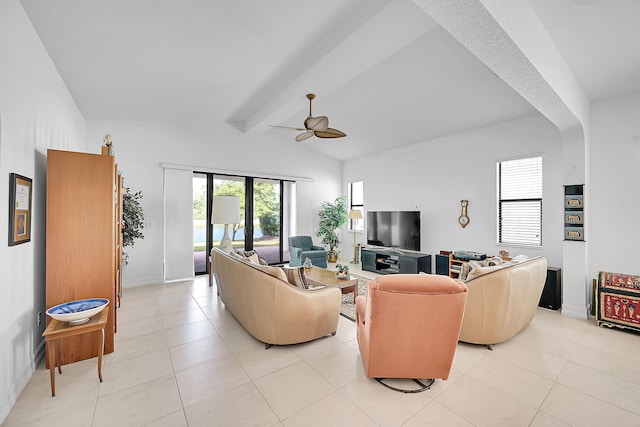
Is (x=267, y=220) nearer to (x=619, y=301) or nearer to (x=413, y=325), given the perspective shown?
(x=413, y=325)

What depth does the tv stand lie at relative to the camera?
205 inches

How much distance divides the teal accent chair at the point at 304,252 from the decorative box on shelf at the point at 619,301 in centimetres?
435


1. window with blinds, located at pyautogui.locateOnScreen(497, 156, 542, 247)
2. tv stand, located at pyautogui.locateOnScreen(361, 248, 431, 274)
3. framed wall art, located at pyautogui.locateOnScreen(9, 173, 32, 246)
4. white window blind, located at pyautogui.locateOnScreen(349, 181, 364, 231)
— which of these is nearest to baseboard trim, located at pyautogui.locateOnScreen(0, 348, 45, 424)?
framed wall art, located at pyautogui.locateOnScreen(9, 173, 32, 246)

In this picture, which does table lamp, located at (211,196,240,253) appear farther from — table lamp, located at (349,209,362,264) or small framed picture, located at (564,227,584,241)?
small framed picture, located at (564,227,584,241)

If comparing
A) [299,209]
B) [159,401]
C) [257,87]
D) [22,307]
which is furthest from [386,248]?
[22,307]

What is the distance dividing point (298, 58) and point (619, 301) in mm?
4623

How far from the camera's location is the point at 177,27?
102 inches

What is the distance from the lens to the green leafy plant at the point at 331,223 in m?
→ 7.18

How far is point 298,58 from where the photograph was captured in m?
3.33

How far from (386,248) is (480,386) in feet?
14.2

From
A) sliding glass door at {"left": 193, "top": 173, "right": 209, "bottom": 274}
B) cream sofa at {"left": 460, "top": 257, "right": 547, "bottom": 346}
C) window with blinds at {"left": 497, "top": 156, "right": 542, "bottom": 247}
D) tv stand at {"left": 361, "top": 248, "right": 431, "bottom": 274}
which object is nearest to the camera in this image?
cream sofa at {"left": 460, "top": 257, "right": 547, "bottom": 346}

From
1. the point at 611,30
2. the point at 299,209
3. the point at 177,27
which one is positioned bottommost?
the point at 299,209

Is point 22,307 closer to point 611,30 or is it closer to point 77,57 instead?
point 77,57

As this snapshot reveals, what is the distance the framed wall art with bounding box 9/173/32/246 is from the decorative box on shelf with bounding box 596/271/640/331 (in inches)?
222
